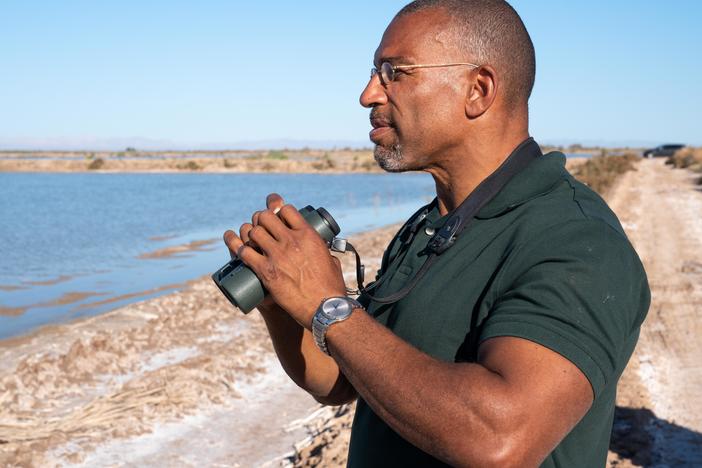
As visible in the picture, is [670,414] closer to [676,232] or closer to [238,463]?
[238,463]

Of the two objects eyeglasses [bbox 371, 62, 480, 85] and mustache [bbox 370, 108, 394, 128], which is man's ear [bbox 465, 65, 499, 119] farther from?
mustache [bbox 370, 108, 394, 128]

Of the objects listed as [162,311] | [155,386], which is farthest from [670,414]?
[162,311]

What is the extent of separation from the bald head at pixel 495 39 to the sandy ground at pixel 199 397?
320 cm

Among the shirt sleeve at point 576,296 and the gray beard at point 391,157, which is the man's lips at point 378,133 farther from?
the shirt sleeve at point 576,296

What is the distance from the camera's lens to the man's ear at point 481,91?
1.74 meters

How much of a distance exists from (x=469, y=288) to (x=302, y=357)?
0.71 m

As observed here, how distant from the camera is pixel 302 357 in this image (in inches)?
83.1

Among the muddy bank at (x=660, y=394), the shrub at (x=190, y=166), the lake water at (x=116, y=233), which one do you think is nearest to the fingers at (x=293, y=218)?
the muddy bank at (x=660, y=394)

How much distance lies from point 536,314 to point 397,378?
27 cm

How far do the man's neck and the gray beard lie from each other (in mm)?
77

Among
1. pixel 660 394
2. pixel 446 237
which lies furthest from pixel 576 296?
pixel 660 394

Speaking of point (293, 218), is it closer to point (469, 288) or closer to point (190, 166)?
point (469, 288)

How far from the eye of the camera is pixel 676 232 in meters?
14.8

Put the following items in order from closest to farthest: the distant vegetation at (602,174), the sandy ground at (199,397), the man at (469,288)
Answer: the man at (469,288)
the sandy ground at (199,397)
the distant vegetation at (602,174)
